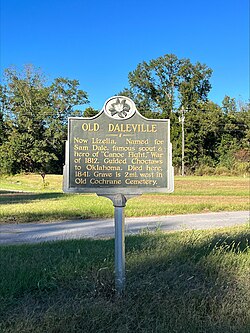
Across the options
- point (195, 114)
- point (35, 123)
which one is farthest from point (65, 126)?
point (195, 114)

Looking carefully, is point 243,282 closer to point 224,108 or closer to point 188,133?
point 188,133

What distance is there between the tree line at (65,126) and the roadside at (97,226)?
36391 millimetres

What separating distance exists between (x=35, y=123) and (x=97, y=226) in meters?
45.1

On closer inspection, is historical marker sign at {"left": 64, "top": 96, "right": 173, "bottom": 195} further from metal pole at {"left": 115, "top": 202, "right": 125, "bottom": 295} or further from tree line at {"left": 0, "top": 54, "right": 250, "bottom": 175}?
tree line at {"left": 0, "top": 54, "right": 250, "bottom": 175}

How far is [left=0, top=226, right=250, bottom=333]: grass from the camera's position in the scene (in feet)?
11.7

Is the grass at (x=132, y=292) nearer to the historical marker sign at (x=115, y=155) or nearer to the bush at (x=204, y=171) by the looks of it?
the historical marker sign at (x=115, y=155)

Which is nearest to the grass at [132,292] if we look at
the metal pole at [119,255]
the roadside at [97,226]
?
the metal pole at [119,255]

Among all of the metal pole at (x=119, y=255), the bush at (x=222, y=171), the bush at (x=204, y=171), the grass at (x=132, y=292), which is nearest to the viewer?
the grass at (x=132, y=292)

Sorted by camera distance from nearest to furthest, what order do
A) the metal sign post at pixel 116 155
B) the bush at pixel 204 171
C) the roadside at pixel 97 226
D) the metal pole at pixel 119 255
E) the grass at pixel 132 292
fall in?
the grass at pixel 132 292 → the metal pole at pixel 119 255 → the metal sign post at pixel 116 155 → the roadside at pixel 97 226 → the bush at pixel 204 171

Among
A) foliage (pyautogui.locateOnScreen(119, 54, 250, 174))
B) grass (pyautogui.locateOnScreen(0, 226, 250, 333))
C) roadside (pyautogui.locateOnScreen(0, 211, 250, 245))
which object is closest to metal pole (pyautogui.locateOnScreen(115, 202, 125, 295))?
grass (pyautogui.locateOnScreen(0, 226, 250, 333))

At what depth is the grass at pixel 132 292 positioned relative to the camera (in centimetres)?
356

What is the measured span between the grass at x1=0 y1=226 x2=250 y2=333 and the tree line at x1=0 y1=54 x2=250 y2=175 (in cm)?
4418

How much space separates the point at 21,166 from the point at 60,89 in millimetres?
12647

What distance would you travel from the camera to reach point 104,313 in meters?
3.70
